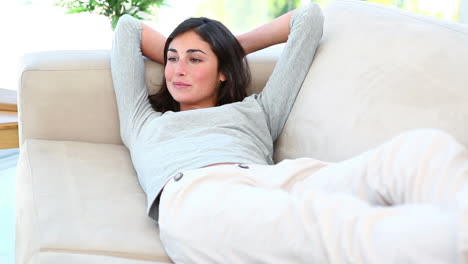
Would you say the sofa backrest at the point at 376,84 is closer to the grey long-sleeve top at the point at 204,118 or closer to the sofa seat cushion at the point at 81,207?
the grey long-sleeve top at the point at 204,118

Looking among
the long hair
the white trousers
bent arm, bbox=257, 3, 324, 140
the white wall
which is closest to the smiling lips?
the long hair

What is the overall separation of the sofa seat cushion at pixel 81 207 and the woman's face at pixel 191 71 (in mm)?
241

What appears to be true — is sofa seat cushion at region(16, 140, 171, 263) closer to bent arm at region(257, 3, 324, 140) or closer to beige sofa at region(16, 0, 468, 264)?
beige sofa at region(16, 0, 468, 264)

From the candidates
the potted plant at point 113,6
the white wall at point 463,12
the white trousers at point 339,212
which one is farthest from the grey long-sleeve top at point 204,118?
the white wall at point 463,12

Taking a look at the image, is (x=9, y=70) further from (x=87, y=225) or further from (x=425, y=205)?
(x=425, y=205)

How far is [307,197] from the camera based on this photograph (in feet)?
3.66

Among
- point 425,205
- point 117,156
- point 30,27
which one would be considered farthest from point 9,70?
point 425,205

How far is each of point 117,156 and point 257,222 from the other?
81 centimetres

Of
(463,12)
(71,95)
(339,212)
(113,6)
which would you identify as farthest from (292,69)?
(463,12)

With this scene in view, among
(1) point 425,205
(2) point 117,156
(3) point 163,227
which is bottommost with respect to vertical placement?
(2) point 117,156

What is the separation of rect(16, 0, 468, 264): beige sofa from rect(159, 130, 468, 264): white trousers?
0.45ft

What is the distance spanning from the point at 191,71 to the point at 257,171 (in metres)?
0.52

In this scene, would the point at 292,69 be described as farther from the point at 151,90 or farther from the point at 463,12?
the point at 463,12

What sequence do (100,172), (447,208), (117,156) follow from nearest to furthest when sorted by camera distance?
1. (447,208)
2. (100,172)
3. (117,156)
